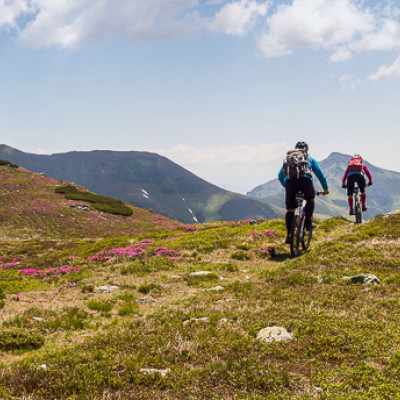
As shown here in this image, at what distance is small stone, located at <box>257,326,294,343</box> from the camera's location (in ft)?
19.9

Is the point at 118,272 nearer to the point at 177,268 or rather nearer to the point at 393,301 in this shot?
the point at 177,268

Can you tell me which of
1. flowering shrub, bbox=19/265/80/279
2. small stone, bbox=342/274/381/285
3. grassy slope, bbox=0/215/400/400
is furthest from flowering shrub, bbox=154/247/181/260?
small stone, bbox=342/274/381/285

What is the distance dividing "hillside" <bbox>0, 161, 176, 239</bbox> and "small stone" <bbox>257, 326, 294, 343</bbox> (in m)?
46.3

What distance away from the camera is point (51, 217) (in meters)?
53.7

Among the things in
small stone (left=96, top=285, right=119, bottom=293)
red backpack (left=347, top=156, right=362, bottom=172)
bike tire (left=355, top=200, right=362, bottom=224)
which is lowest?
small stone (left=96, top=285, right=119, bottom=293)

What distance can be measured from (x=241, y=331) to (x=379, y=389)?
2.73 m

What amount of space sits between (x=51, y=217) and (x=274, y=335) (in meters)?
54.3

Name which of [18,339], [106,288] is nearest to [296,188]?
[106,288]

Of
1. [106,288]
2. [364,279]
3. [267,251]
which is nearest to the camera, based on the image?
[364,279]

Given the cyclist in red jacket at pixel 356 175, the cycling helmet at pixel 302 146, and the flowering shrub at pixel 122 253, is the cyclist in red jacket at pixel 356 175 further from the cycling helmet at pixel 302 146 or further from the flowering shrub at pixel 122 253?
the flowering shrub at pixel 122 253

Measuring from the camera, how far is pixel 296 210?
1434 cm

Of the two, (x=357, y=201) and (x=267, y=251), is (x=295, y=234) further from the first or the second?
(x=357, y=201)

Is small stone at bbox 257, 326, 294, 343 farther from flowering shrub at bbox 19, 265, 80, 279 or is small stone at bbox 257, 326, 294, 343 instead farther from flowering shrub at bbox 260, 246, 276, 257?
flowering shrub at bbox 19, 265, 80, 279

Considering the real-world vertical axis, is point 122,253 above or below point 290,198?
below
